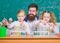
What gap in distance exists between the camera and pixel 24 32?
6.33 feet

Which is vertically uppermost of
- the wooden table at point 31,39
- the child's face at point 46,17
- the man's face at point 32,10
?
the man's face at point 32,10

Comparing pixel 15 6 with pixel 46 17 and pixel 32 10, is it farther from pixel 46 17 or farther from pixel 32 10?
pixel 46 17

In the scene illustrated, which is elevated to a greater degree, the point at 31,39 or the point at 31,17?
the point at 31,17

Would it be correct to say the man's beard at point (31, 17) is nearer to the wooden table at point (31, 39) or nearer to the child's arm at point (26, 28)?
the child's arm at point (26, 28)

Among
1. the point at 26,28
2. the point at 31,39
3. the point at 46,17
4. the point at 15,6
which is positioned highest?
the point at 15,6

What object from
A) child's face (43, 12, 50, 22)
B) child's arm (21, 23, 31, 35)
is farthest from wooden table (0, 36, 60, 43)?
child's face (43, 12, 50, 22)

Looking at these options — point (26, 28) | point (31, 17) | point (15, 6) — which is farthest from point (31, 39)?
point (15, 6)

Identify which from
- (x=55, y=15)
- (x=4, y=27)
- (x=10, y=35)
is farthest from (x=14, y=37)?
(x=55, y=15)

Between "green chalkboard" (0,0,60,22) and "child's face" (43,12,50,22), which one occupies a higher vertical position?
"green chalkboard" (0,0,60,22)

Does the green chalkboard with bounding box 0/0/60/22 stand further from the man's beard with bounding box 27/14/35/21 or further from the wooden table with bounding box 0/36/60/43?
the wooden table with bounding box 0/36/60/43

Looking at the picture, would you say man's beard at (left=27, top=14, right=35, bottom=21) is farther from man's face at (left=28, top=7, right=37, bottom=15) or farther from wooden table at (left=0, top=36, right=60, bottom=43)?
wooden table at (left=0, top=36, right=60, bottom=43)

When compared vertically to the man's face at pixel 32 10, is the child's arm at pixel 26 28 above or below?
below

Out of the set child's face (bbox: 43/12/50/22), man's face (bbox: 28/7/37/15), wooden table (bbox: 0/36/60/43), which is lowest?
wooden table (bbox: 0/36/60/43)

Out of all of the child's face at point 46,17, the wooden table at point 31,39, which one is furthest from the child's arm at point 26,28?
the child's face at point 46,17
